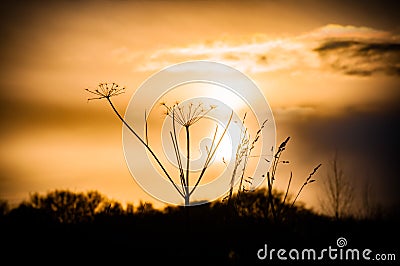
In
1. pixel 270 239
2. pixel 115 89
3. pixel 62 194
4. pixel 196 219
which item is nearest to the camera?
pixel 270 239

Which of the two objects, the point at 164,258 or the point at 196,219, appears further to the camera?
the point at 196,219

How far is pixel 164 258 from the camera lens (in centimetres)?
495

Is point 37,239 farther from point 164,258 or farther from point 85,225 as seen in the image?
point 164,258

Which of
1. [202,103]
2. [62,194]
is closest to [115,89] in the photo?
[202,103]

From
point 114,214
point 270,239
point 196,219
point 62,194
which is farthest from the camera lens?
point 62,194

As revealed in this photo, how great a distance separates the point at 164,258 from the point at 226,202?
2.64 feet

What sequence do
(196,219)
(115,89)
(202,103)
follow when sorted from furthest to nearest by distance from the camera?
(196,219), (202,103), (115,89)

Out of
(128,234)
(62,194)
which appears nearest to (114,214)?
(128,234)

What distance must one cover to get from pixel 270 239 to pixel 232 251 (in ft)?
1.56

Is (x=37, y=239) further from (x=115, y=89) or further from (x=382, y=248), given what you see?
(x=382, y=248)

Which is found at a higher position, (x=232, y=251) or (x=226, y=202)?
(x=226, y=202)

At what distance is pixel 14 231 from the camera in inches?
225

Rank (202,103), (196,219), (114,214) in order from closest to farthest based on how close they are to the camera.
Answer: (114,214)
(202,103)
(196,219)

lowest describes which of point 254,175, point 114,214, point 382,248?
point 382,248
